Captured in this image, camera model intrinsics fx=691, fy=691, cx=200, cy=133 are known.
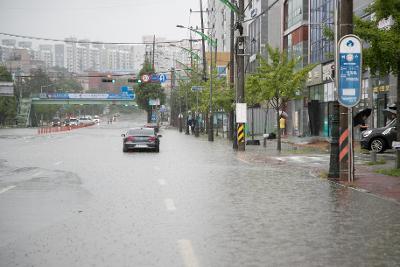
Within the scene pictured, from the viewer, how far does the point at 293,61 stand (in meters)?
37.6

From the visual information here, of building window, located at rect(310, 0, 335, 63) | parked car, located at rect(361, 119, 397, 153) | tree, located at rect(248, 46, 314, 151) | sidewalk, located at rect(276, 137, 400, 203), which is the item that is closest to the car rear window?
tree, located at rect(248, 46, 314, 151)

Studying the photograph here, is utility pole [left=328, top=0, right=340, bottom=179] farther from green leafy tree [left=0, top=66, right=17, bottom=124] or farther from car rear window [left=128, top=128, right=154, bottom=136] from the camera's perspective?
green leafy tree [left=0, top=66, right=17, bottom=124]

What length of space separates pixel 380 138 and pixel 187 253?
2406 cm

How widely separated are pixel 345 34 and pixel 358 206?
700cm

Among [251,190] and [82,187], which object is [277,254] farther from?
[82,187]

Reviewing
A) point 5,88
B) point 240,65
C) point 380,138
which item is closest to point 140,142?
point 240,65

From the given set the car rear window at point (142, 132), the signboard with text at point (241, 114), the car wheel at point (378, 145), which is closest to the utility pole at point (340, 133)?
the car wheel at point (378, 145)

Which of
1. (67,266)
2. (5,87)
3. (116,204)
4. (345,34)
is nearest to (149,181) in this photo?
(116,204)

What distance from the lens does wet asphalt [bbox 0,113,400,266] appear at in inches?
325

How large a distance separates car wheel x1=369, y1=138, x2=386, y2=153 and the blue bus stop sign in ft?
43.4

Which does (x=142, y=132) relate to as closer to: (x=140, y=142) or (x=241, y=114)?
(x=140, y=142)

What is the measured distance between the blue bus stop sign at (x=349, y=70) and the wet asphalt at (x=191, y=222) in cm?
239

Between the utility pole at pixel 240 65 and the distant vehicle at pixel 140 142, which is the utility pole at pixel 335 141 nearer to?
the distant vehicle at pixel 140 142

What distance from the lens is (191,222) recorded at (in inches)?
434
